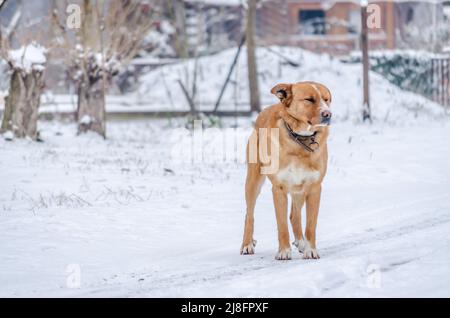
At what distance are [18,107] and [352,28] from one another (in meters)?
32.0

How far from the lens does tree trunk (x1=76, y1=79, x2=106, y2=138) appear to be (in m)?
16.9

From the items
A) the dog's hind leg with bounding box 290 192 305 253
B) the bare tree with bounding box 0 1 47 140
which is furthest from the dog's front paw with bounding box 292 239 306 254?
the bare tree with bounding box 0 1 47 140

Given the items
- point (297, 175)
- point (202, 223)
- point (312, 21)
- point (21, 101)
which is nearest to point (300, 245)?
point (297, 175)

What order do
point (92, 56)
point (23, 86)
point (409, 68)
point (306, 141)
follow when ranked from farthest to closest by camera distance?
→ 1. point (409, 68)
2. point (92, 56)
3. point (23, 86)
4. point (306, 141)

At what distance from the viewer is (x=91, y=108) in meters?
16.9

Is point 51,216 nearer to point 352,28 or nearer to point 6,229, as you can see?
point 6,229

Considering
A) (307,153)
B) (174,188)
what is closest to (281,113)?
(307,153)

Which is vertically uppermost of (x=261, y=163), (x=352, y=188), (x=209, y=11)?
(x=209, y=11)

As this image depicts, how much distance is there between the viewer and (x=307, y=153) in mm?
6941

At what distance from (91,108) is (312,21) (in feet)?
95.7

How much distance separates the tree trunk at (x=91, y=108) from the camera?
1688 centimetres

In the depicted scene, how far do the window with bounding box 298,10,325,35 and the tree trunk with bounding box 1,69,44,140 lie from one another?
29608mm

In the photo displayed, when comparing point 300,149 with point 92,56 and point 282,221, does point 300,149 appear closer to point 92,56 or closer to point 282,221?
point 282,221

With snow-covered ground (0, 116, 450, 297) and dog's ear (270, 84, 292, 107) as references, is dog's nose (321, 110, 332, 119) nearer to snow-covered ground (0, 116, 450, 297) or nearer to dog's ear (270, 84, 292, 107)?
dog's ear (270, 84, 292, 107)
